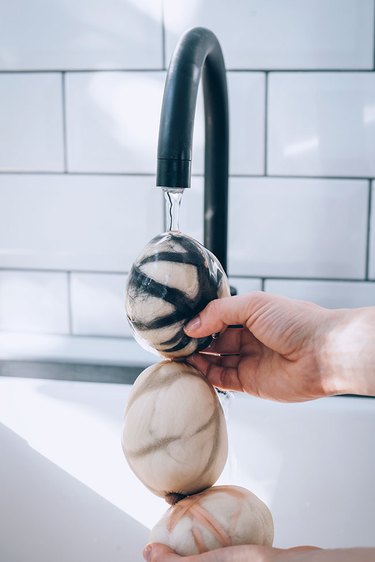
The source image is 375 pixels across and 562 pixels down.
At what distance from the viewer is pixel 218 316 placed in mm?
430

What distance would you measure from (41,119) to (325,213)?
389mm

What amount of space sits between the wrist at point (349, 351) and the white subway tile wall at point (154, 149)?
29cm

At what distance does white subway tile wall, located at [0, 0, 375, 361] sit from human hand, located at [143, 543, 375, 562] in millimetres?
392

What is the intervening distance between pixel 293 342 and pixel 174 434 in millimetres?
156

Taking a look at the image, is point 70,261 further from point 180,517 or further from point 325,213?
point 180,517

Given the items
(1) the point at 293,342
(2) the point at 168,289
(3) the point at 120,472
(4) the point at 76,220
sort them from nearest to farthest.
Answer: (2) the point at 168,289, (1) the point at 293,342, (3) the point at 120,472, (4) the point at 76,220

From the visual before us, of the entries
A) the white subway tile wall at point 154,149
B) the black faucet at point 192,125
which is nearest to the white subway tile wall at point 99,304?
the white subway tile wall at point 154,149

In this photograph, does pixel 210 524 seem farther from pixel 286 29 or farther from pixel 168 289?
pixel 286 29

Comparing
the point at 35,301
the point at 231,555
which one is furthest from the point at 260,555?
the point at 35,301

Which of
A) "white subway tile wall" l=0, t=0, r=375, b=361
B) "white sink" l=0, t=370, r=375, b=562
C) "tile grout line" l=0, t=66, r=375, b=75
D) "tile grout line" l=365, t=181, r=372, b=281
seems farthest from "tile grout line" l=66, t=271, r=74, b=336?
"tile grout line" l=365, t=181, r=372, b=281

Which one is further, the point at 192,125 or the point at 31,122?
the point at 31,122

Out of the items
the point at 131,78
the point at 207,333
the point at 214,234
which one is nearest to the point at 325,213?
the point at 214,234

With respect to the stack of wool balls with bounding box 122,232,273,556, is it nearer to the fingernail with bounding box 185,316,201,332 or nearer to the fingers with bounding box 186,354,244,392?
the fingernail with bounding box 185,316,201,332

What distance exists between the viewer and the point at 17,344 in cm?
85
